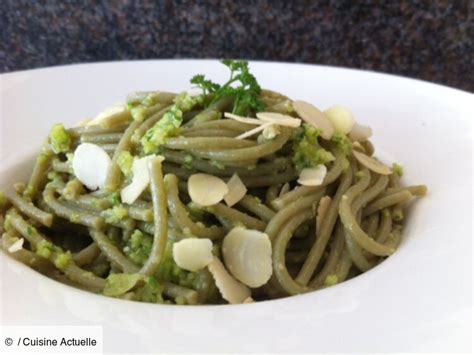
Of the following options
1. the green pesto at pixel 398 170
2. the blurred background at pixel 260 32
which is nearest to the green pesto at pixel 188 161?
the green pesto at pixel 398 170

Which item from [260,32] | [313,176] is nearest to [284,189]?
[313,176]

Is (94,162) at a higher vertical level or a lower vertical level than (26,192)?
higher

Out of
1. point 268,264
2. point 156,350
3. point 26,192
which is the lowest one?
point 26,192

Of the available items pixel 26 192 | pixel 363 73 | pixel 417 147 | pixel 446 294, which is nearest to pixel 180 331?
pixel 446 294

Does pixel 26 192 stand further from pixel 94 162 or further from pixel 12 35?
pixel 12 35

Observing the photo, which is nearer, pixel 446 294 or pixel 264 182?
pixel 446 294

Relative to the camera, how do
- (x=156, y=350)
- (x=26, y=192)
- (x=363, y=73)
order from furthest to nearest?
(x=363, y=73) → (x=26, y=192) → (x=156, y=350)

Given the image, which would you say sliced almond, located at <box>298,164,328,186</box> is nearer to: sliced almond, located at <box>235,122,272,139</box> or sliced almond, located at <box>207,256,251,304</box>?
sliced almond, located at <box>235,122,272,139</box>

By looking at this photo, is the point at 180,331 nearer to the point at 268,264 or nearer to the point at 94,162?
the point at 268,264

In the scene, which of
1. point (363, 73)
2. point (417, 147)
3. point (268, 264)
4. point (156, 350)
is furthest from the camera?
point (363, 73)

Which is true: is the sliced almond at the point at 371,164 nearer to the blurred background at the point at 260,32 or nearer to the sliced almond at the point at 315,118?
the sliced almond at the point at 315,118
